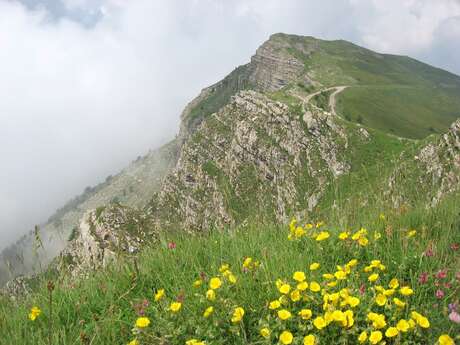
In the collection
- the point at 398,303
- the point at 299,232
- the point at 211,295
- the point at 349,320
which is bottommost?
the point at 398,303

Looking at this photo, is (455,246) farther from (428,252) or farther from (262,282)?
(262,282)

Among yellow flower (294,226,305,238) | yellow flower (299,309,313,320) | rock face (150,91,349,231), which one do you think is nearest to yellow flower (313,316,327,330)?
yellow flower (299,309,313,320)

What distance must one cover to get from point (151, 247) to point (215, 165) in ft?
361

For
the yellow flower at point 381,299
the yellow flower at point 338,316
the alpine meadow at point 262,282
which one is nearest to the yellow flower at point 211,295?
the alpine meadow at point 262,282

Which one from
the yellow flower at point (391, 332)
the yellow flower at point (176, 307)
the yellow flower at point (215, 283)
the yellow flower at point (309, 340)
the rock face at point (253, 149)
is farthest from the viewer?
the rock face at point (253, 149)

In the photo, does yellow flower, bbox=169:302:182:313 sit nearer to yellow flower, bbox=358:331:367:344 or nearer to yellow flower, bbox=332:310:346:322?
yellow flower, bbox=332:310:346:322

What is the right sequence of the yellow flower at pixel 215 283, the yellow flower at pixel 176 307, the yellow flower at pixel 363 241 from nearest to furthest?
the yellow flower at pixel 176 307 < the yellow flower at pixel 215 283 < the yellow flower at pixel 363 241

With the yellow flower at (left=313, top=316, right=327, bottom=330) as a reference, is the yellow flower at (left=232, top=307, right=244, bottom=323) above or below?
above

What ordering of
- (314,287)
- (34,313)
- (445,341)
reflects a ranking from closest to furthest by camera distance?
(445,341), (314,287), (34,313)

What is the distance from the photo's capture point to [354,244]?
19.1ft

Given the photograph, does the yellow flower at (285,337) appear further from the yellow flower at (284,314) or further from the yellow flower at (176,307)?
the yellow flower at (176,307)

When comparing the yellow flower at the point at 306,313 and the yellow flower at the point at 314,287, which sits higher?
the yellow flower at the point at 314,287

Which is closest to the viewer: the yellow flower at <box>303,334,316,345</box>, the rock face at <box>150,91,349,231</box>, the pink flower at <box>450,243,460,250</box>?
the yellow flower at <box>303,334,316,345</box>

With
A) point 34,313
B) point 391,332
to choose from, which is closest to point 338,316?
point 391,332
